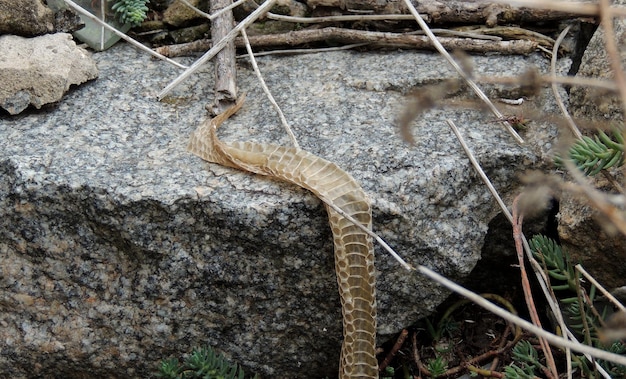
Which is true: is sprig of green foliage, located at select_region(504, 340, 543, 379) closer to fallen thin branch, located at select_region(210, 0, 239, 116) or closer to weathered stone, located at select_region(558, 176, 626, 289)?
weathered stone, located at select_region(558, 176, 626, 289)

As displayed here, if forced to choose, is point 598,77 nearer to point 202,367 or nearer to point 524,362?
point 524,362

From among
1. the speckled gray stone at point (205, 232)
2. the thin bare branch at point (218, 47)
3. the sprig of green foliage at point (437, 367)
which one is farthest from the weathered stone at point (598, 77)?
the thin bare branch at point (218, 47)

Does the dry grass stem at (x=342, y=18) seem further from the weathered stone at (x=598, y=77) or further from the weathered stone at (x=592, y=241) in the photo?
the weathered stone at (x=592, y=241)

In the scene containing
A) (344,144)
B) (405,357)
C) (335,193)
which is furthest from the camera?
(405,357)

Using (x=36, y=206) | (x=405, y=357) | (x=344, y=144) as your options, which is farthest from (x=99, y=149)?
(x=405, y=357)

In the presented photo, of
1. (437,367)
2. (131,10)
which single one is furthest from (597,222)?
(131,10)

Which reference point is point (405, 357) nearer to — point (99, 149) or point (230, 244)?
point (230, 244)
